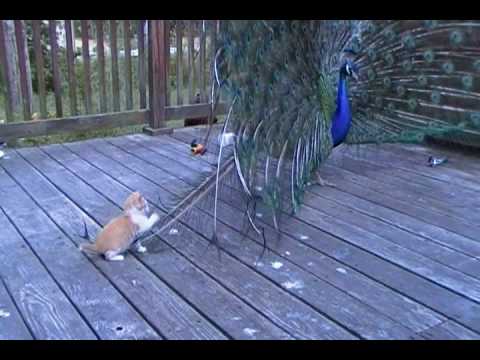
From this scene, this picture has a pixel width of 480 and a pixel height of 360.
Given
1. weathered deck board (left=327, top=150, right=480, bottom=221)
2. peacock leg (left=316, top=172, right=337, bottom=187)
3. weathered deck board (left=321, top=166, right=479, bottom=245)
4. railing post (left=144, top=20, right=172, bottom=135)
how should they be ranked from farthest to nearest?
railing post (left=144, top=20, right=172, bottom=135) → peacock leg (left=316, top=172, right=337, bottom=187) → weathered deck board (left=327, top=150, right=480, bottom=221) → weathered deck board (left=321, top=166, right=479, bottom=245)

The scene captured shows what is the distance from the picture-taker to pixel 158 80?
4781 millimetres

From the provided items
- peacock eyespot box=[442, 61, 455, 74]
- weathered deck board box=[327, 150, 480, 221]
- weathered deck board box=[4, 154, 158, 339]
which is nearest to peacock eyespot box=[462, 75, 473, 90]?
peacock eyespot box=[442, 61, 455, 74]

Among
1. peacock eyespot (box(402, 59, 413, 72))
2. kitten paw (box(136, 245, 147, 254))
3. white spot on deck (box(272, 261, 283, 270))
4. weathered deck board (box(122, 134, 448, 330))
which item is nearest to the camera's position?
weathered deck board (box(122, 134, 448, 330))

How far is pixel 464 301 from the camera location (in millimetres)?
2100

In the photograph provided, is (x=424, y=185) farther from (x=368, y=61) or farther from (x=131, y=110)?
(x=131, y=110)

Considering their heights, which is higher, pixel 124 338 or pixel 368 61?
pixel 368 61

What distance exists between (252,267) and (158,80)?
284 centimetres

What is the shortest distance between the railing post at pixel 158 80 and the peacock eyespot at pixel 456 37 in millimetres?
2358

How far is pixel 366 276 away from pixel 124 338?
1047mm

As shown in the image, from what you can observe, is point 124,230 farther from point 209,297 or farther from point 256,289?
point 256,289

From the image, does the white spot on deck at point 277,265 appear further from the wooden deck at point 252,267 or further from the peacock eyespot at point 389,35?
the peacock eyespot at point 389,35

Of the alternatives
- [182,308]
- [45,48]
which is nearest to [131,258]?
[182,308]

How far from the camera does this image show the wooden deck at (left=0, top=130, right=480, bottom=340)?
1934 mm

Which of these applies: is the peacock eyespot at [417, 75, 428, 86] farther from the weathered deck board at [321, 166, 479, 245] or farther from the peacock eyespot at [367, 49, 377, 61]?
the weathered deck board at [321, 166, 479, 245]
